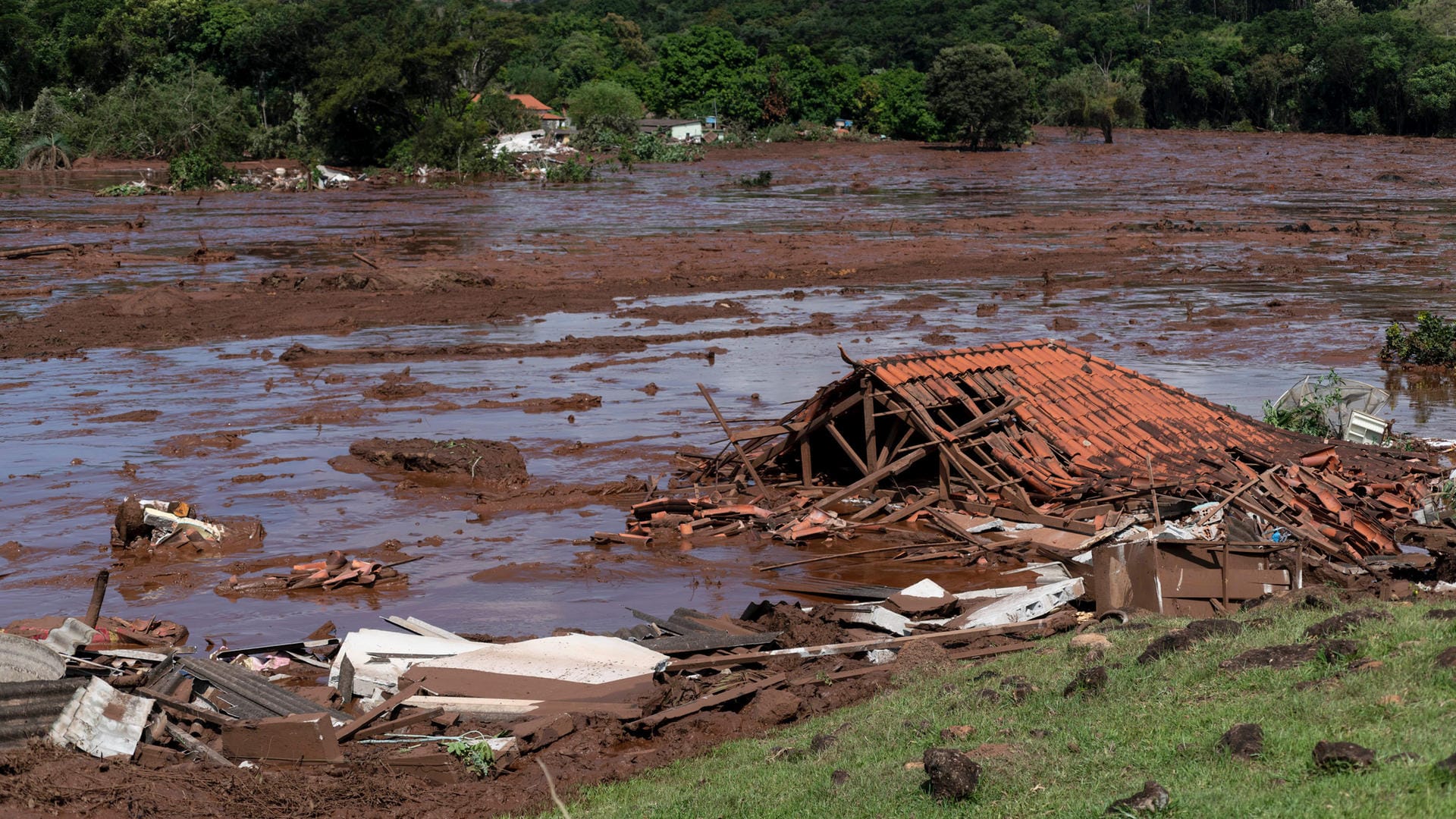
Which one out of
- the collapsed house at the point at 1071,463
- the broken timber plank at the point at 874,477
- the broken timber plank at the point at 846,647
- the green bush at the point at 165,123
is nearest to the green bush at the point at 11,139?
the green bush at the point at 165,123

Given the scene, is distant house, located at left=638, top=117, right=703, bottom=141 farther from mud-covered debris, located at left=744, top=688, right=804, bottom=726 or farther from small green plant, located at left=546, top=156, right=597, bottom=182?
mud-covered debris, located at left=744, top=688, right=804, bottom=726

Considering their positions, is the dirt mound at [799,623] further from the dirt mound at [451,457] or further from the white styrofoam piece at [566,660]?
the dirt mound at [451,457]

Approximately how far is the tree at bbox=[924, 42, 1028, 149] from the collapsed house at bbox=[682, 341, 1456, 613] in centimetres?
6645

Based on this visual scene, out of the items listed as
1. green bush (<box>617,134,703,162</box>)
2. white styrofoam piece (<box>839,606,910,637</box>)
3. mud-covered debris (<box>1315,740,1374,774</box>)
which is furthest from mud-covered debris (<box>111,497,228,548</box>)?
green bush (<box>617,134,703,162</box>)

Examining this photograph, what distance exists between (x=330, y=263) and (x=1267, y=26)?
96995 mm

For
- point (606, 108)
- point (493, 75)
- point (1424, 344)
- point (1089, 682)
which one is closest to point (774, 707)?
point (1089, 682)

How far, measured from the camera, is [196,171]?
190 ft

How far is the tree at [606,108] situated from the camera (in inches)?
3349

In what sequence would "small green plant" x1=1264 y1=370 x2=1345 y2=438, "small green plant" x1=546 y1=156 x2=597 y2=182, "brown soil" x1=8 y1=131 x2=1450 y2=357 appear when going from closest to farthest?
"small green plant" x1=1264 y1=370 x2=1345 y2=438, "brown soil" x1=8 y1=131 x2=1450 y2=357, "small green plant" x1=546 y1=156 x2=597 y2=182

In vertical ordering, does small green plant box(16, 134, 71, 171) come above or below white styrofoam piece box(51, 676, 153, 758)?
above

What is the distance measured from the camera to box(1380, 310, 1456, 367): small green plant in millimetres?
19219

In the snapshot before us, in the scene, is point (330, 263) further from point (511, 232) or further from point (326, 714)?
point (326, 714)

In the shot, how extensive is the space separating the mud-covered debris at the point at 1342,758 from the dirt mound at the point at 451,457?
10.4 meters

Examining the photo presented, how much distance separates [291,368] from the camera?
67.9 feet
